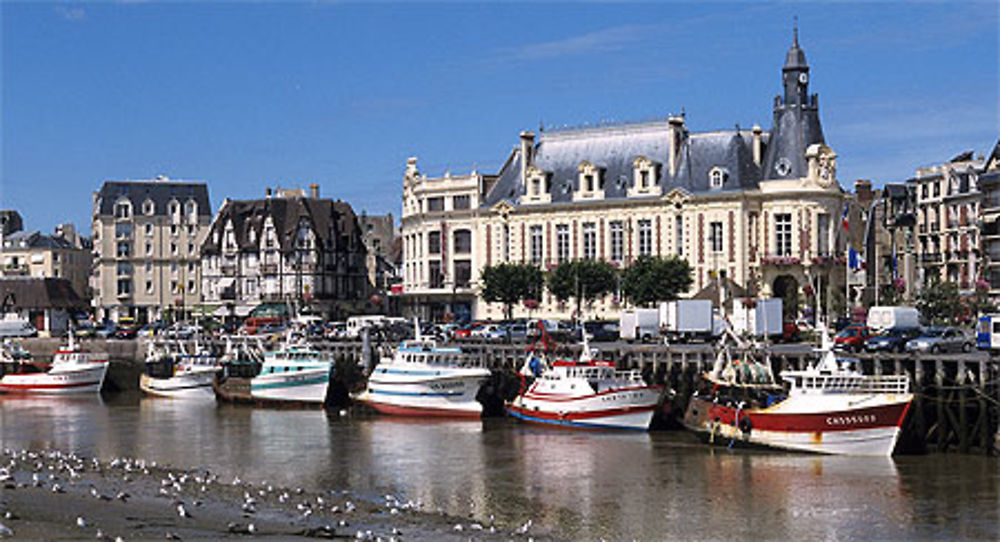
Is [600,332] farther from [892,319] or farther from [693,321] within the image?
[892,319]

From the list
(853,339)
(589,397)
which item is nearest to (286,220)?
(853,339)

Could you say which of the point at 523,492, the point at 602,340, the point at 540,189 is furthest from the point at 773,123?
the point at 523,492

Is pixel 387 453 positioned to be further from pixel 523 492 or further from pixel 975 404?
pixel 975 404

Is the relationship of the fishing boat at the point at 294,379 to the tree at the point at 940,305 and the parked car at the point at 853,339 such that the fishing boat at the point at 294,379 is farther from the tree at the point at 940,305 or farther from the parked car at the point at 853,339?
the tree at the point at 940,305

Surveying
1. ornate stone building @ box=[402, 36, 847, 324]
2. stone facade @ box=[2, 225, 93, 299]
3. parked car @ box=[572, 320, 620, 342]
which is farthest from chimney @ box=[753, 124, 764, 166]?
stone facade @ box=[2, 225, 93, 299]

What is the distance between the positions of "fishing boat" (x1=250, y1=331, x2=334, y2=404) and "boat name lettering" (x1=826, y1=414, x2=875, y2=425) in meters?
29.2

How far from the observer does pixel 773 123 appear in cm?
9981

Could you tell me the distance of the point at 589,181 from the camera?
103875mm

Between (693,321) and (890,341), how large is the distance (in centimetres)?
1507

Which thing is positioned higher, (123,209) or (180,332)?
A: (123,209)

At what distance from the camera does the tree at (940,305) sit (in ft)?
282

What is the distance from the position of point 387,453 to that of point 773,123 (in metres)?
59.9

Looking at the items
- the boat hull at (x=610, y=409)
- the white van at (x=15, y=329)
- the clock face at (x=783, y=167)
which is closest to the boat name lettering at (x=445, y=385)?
the boat hull at (x=610, y=409)

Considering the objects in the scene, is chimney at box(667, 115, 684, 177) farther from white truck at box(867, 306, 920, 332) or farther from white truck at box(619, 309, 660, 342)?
white truck at box(867, 306, 920, 332)
